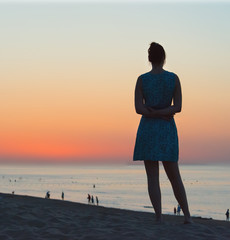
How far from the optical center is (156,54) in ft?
19.5

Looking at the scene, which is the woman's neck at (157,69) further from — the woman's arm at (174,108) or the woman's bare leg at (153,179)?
the woman's bare leg at (153,179)

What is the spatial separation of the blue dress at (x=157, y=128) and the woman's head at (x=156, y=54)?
17cm

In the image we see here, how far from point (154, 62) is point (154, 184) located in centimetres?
A: 169

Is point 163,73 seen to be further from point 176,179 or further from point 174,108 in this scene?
point 176,179

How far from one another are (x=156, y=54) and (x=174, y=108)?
0.79 meters

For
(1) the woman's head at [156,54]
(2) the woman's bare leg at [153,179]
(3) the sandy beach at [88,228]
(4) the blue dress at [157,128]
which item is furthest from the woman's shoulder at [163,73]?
(3) the sandy beach at [88,228]

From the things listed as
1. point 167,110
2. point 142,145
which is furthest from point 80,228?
point 167,110

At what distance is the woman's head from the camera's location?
592 cm

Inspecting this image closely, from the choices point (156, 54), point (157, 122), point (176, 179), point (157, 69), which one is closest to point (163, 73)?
point (157, 69)

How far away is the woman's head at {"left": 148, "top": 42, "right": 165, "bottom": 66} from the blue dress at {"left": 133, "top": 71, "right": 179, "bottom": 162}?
0.17 metres

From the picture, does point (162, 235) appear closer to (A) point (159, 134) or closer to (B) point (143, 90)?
(A) point (159, 134)

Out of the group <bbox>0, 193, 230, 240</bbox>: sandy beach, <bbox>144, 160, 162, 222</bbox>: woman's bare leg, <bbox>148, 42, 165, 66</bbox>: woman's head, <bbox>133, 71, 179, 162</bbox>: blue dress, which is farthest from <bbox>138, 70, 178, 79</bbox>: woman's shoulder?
<bbox>0, 193, 230, 240</bbox>: sandy beach

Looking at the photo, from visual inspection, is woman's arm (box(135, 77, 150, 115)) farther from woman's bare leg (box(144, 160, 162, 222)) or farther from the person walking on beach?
woman's bare leg (box(144, 160, 162, 222))

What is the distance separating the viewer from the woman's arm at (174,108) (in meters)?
5.79
